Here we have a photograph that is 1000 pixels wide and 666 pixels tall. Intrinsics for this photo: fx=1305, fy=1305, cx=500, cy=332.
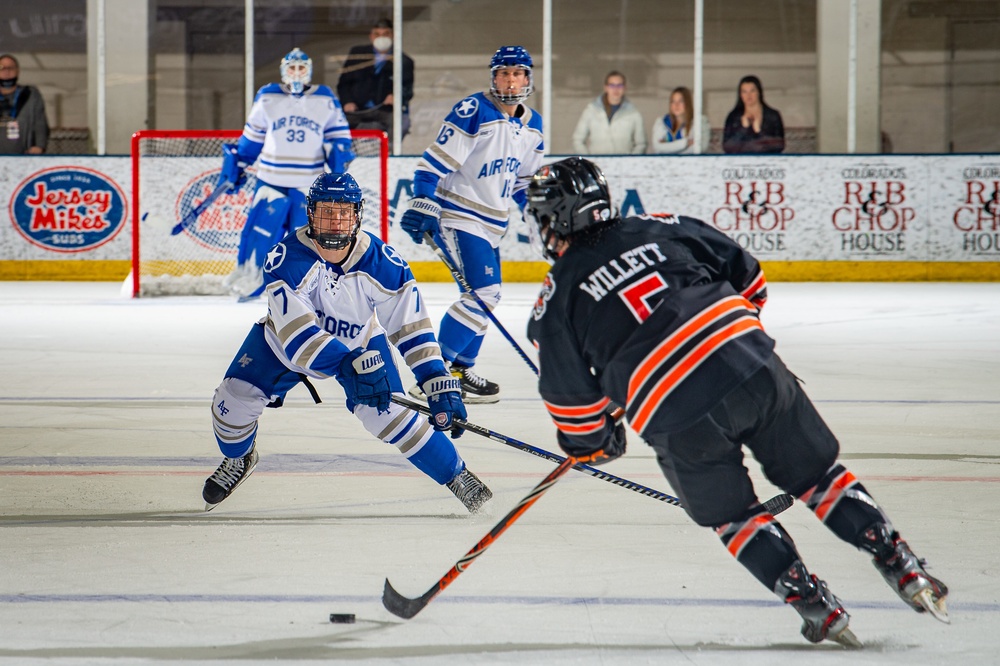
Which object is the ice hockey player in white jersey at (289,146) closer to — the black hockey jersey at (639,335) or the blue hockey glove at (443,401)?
the blue hockey glove at (443,401)

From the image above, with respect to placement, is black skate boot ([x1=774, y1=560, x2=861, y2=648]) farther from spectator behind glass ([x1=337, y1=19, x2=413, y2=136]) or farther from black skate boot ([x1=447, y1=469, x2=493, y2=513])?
spectator behind glass ([x1=337, y1=19, x2=413, y2=136])

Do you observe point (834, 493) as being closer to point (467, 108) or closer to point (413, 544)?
point (413, 544)

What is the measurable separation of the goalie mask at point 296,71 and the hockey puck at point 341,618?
606 centimetres

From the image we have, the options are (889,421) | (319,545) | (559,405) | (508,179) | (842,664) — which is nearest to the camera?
(842,664)

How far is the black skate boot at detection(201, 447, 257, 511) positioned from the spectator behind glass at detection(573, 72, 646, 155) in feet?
24.3

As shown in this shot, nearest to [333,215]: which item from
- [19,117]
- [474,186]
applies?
[474,186]

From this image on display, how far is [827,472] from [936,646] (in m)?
0.33

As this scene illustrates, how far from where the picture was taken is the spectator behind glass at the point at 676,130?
10.3m

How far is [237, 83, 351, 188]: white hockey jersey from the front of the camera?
316 inches

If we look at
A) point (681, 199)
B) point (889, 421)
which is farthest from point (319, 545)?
point (681, 199)

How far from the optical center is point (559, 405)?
2213 millimetres

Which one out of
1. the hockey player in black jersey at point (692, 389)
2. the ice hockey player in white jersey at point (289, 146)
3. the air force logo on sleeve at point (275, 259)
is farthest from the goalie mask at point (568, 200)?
the ice hockey player in white jersey at point (289, 146)

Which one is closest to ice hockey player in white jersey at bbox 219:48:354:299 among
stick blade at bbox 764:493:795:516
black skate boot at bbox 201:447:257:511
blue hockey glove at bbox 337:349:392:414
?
black skate boot at bbox 201:447:257:511

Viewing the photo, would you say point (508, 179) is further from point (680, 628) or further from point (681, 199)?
point (681, 199)
